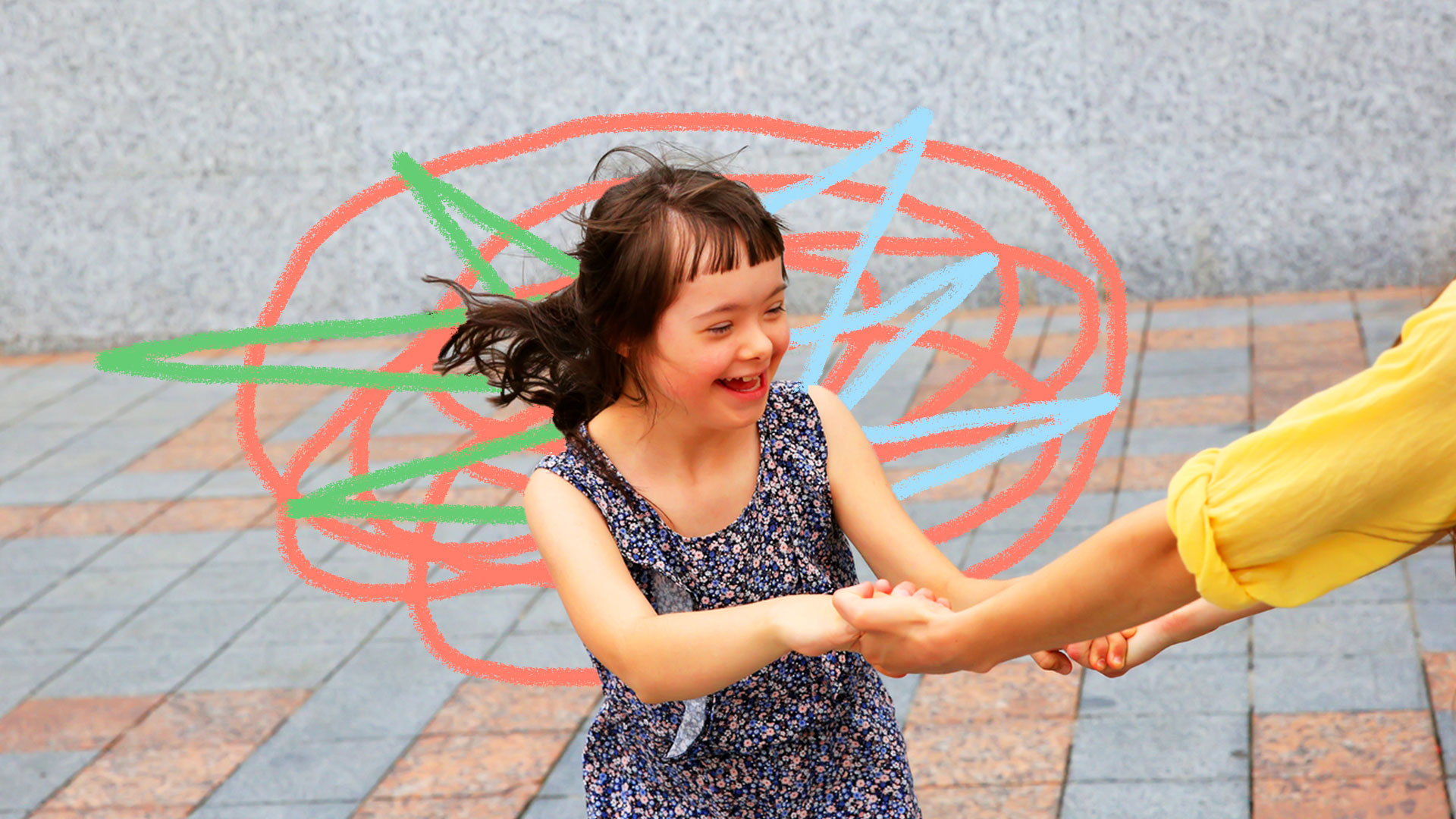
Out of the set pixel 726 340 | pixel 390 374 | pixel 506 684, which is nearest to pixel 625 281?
pixel 726 340

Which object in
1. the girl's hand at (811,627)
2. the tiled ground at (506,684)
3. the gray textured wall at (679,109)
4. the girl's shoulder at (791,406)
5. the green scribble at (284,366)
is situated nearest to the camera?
the girl's hand at (811,627)

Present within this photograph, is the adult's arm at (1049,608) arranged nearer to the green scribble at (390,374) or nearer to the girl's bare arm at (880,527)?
the girl's bare arm at (880,527)

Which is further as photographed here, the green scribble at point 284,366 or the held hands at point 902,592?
the green scribble at point 284,366

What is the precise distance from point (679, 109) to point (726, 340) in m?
5.49

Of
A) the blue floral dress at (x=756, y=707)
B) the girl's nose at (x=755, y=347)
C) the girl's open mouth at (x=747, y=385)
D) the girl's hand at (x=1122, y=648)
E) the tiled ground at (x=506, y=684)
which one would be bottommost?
the tiled ground at (x=506, y=684)

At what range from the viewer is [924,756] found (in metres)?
3.49

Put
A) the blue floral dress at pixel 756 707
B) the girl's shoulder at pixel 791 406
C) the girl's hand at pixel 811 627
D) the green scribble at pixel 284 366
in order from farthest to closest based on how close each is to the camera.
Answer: the green scribble at pixel 284 366
the girl's shoulder at pixel 791 406
the blue floral dress at pixel 756 707
the girl's hand at pixel 811 627

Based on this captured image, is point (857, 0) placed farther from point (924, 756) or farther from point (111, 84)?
point (924, 756)

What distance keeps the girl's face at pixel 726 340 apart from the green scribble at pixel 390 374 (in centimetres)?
128

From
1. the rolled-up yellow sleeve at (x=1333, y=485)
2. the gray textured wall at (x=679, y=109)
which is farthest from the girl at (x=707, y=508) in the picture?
the gray textured wall at (x=679, y=109)

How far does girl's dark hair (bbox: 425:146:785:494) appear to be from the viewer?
77.2 inches

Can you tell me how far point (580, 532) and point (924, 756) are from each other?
69.2 inches

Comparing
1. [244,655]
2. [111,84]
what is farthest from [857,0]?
[244,655]

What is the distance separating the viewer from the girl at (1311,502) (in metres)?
1.33
